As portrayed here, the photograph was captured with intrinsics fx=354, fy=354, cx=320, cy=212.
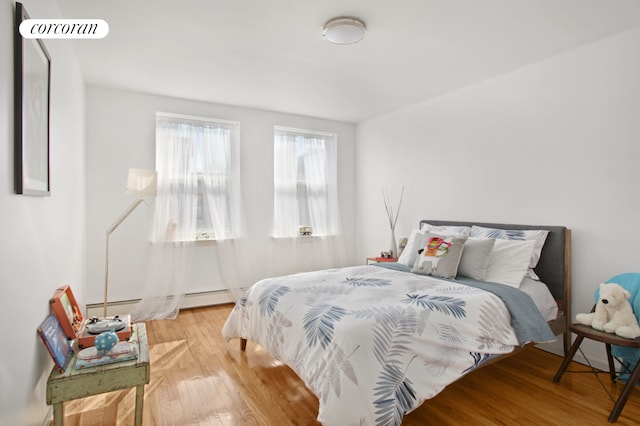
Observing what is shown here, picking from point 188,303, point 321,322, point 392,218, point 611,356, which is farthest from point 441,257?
point 188,303

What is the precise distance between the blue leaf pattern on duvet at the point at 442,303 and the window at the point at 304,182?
→ 2907 mm

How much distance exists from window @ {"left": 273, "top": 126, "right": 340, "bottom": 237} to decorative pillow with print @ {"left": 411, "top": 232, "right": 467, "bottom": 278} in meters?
2.28

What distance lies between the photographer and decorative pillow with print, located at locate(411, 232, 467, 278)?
302 cm

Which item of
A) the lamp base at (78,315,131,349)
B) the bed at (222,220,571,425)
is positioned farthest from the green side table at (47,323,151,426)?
the bed at (222,220,571,425)

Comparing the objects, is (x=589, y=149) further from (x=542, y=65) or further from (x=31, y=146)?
(x=31, y=146)

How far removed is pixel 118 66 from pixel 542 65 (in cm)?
396

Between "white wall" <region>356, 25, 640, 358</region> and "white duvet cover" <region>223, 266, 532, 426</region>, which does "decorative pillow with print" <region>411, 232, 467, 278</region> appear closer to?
"white duvet cover" <region>223, 266, 532, 426</region>

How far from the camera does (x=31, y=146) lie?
1648mm

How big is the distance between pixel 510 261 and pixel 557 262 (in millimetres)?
394

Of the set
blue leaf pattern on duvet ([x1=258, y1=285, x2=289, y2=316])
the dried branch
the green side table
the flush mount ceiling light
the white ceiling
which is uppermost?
the white ceiling

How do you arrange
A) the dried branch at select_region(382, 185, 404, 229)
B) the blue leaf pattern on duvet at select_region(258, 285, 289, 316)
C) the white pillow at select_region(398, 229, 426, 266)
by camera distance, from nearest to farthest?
the blue leaf pattern on duvet at select_region(258, 285, 289, 316) < the white pillow at select_region(398, 229, 426, 266) < the dried branch at select_region(382, 185, 404, 229)

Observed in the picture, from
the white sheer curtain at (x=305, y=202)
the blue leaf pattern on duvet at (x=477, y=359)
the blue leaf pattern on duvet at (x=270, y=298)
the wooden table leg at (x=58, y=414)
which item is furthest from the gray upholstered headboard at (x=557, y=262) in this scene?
the wooden table leg at (x=58, y=414)

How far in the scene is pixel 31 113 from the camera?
166cm

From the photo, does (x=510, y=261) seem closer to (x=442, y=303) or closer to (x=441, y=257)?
(x=441, y=257)
